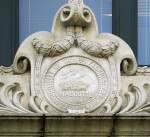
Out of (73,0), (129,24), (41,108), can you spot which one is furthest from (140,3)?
(41,108)

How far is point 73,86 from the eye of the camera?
2169 cm

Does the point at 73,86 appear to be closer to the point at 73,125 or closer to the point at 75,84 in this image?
the point at 75,84

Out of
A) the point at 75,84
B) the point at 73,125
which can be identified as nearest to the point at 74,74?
the point at 75,84

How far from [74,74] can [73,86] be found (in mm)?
254

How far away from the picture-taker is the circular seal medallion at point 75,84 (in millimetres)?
21594

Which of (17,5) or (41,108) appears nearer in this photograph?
(41,108)

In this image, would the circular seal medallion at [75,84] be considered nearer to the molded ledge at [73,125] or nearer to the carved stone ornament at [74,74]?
the carved stone ornament at [74,74]

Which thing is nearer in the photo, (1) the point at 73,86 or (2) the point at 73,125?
(2) the point at 73,125

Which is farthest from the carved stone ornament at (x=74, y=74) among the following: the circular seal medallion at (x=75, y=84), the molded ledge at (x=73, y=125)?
the molded ledge at (x=73, y=125)

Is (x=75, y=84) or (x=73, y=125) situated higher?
(x=75, y=84)

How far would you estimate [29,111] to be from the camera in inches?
842

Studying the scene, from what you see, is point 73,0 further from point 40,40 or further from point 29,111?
point 29,111

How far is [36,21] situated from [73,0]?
5.34 ft

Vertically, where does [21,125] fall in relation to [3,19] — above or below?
below
